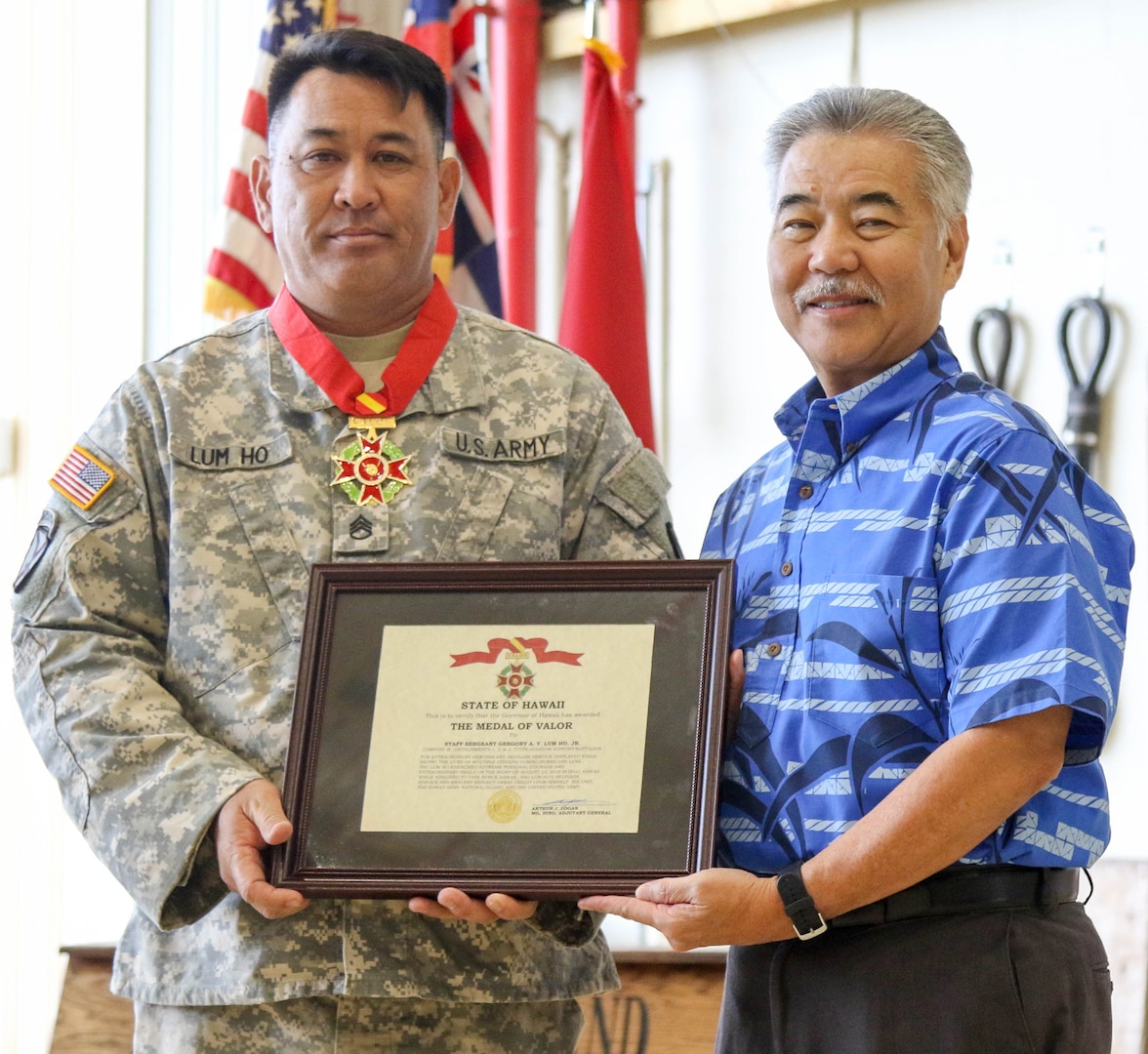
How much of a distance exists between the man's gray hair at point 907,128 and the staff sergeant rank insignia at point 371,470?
0.60 metres

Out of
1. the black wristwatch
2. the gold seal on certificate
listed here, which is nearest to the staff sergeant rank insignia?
the gold seal on certificate

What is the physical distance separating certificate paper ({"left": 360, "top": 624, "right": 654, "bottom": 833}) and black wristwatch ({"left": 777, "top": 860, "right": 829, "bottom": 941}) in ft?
0.67

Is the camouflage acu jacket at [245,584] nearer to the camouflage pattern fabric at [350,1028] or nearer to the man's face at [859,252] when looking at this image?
the camouflage pattern fabric at [350,1028]

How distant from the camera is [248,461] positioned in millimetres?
1901

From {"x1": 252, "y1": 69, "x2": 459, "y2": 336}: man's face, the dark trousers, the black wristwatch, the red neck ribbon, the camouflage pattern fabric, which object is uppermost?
{"x1": 252, "y1": 69, "x2": 459, "y2": 336}: man's face

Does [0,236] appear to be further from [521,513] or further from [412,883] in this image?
[412,883]

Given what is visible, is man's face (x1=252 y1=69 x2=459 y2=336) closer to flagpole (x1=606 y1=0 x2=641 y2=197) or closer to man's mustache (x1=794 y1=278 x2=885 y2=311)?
man's mustache (x1=794 y1=278 x2=885 y2=311)

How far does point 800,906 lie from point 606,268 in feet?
7.64

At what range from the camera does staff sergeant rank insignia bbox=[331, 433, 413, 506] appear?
189 cm

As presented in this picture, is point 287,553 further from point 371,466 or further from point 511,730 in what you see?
point 511,730

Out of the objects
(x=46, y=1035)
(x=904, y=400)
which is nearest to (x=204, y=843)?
(x=904, y=400)

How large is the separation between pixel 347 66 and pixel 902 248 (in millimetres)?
759

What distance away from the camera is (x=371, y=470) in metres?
1.90

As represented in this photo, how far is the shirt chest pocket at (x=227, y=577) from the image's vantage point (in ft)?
6.02
